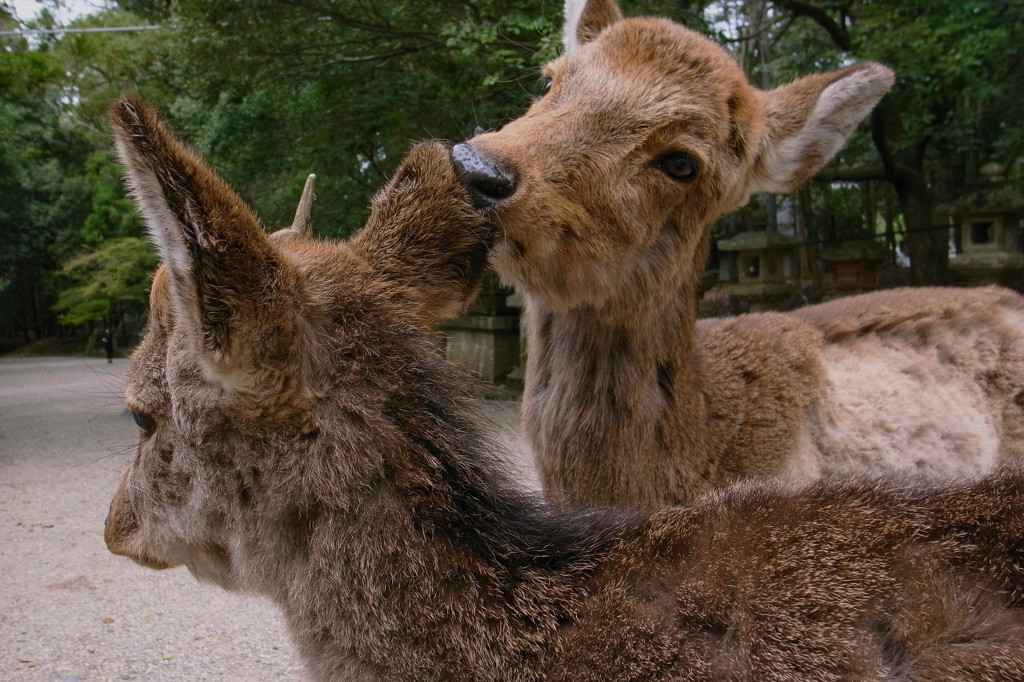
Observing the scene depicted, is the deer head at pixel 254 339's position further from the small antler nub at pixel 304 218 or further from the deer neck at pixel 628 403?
the deer neck at pixel 628 403

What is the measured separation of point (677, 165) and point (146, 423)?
1943 mm

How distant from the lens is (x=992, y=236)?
10.6 m

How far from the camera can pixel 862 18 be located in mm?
12766

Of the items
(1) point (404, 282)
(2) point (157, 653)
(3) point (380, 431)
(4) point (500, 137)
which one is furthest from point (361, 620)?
(2) point (157, 653)

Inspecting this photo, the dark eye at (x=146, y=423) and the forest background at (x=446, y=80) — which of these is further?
the forest background at (x=446, y=80)

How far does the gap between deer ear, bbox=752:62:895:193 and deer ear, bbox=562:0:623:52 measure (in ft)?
2.62

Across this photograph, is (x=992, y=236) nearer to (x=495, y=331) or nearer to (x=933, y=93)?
(x=933, y=93)

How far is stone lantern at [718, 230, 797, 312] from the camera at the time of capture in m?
11.4

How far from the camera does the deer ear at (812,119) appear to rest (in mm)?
3500

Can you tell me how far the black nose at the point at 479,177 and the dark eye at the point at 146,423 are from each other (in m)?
0.99

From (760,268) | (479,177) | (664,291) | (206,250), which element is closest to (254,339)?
(206,250)

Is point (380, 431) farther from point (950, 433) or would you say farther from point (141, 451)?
point (950, 433)

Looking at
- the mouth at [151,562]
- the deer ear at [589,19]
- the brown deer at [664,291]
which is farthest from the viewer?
the deer ear at [589,19]

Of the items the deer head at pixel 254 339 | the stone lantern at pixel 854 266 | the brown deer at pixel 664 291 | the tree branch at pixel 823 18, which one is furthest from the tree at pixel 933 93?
the deer head at pixel 254 339
